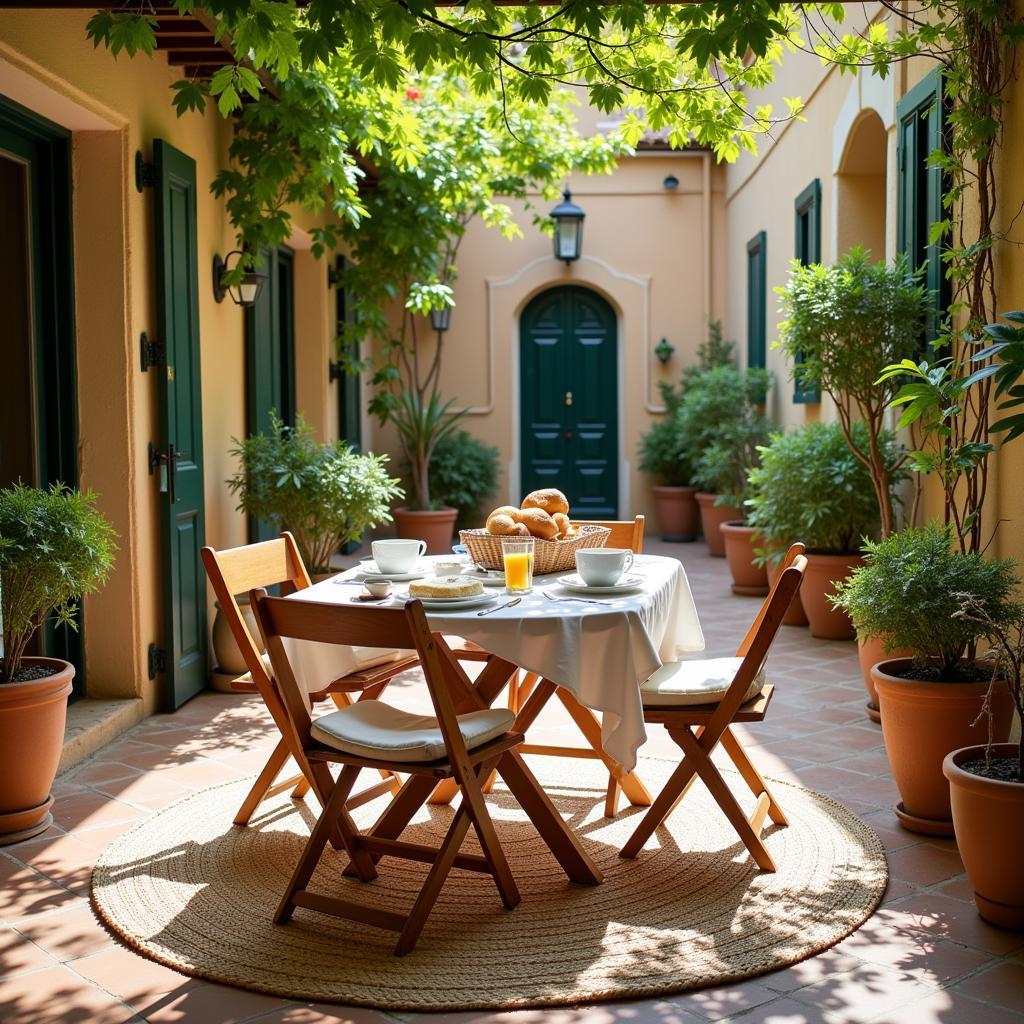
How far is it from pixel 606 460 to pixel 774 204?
3.37 m

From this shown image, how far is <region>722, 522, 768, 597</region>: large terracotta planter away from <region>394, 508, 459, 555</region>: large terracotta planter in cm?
255

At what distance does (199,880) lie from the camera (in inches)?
137

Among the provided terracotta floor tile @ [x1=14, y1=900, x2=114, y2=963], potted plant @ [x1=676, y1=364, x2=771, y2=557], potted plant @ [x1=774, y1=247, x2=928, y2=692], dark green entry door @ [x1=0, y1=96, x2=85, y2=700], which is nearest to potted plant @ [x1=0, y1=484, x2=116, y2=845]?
terracotta floor tile @ [x1=14, y1=900, x2=114, y2=963]

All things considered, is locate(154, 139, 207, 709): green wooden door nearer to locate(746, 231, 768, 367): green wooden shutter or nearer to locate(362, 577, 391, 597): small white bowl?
locate(362, 577, 391, 597): small white bowl

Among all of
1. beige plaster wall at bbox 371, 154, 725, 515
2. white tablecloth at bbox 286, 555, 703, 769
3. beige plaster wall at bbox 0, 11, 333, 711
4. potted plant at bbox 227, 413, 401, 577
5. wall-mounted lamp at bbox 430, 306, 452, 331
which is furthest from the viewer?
beige plaster wall at bbox 371, 154, 725, 515

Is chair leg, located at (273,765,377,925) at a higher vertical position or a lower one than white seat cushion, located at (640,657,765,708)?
lower

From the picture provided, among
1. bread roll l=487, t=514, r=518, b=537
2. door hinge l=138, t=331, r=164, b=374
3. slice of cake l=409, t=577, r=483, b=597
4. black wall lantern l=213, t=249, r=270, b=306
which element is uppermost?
black wall lantern l=213, t=249, r=270, b=306

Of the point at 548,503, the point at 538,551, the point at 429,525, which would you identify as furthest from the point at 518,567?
the point at 429,525

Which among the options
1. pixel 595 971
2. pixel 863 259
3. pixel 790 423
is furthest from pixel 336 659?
pixel 790 423

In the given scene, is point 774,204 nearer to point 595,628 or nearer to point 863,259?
point 863,259

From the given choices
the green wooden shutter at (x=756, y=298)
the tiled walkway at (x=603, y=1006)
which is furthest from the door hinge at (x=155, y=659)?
the green wooden shutter at (x=756, y=298)

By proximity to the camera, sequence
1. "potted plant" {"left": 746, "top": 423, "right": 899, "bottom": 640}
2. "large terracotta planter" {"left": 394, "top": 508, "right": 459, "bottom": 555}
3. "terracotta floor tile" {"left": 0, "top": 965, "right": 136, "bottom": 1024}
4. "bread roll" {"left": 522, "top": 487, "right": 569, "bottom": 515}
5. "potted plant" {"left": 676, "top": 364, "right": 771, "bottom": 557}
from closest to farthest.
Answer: "terracotta floor tile" {"left": 0, "top": 965, "right": 136, "bottom": 1024} < "bread roll" {"left": 522, "top": 487, "right": 569, "bottom": 515} < "potted plant" {"left": 746, "top": 423, "right": 899, "bottom": 640} < "potted plant" {"left": 676, "top": 364, "right": 771, "bottom": 557} < "large terracotta planter" {"left": 394, "top": 508, "right": 459, "bottom": 555}

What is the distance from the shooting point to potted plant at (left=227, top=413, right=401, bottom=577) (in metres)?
6.30

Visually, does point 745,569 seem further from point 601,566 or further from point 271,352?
point 601,566
